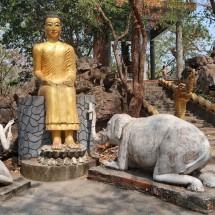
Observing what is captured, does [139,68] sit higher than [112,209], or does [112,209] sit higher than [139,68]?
[139,68]

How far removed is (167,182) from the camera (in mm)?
3756

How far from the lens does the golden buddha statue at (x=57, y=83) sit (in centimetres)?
544

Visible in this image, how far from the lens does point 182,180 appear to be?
3.61m

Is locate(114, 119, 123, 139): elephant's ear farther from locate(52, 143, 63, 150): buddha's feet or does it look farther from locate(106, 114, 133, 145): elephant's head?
locate(52, 143, 63, 150): buddha's feet

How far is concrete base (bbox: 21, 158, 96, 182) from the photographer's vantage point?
493 cm

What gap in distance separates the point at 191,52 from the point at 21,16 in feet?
62.6

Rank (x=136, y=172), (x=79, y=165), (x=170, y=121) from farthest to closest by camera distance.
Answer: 1. (x=79, y=165)
2. (x=136, y=172)
3. (x=170, y=121)

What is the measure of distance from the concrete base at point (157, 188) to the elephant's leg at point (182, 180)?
0.06 metres

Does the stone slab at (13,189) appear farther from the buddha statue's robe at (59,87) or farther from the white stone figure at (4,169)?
the buddha statue's robe at (59,87)

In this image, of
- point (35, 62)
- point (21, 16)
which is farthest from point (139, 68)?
point (21, 16)

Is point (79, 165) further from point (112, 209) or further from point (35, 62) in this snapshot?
point (35, 62)

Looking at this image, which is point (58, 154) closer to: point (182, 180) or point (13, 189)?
point (13, 189)

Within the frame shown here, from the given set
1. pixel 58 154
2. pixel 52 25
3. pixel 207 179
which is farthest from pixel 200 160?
pixel 52 25

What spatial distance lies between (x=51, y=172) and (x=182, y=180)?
2235mm
